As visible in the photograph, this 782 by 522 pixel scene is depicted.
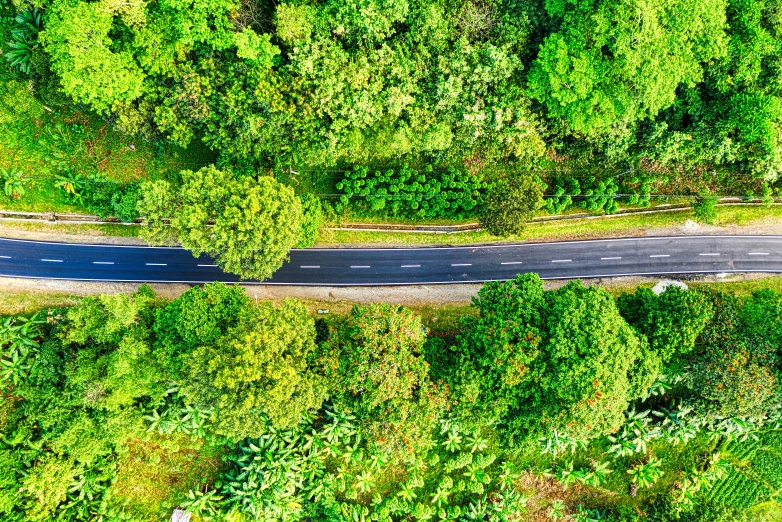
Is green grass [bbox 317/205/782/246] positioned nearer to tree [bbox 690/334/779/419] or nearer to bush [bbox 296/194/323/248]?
bush [bbox 296/194/323/248]

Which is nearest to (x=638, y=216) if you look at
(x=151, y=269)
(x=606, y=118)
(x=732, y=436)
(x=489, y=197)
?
(x=606, y=118)

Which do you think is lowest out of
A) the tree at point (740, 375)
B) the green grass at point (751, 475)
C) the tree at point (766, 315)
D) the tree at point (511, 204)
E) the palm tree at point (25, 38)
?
the green grass at point (751, 475)

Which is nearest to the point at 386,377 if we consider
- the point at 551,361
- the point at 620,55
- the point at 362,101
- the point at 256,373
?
the point at 256,373

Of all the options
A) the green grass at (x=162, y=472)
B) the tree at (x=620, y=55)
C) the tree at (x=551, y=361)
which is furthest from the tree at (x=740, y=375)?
the green grass at (x=162, y=472)

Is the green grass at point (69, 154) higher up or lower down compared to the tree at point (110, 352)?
higher up

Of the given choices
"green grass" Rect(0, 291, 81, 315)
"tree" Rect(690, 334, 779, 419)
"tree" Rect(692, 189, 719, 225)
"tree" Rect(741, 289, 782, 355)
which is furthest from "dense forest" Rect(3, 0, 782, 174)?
"green grass" Rect(0, 291, 81, 315)

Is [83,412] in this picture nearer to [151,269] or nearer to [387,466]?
[151,269]

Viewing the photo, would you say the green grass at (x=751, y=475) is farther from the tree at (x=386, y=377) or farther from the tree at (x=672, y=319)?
the tree at (x=386, y=377)
